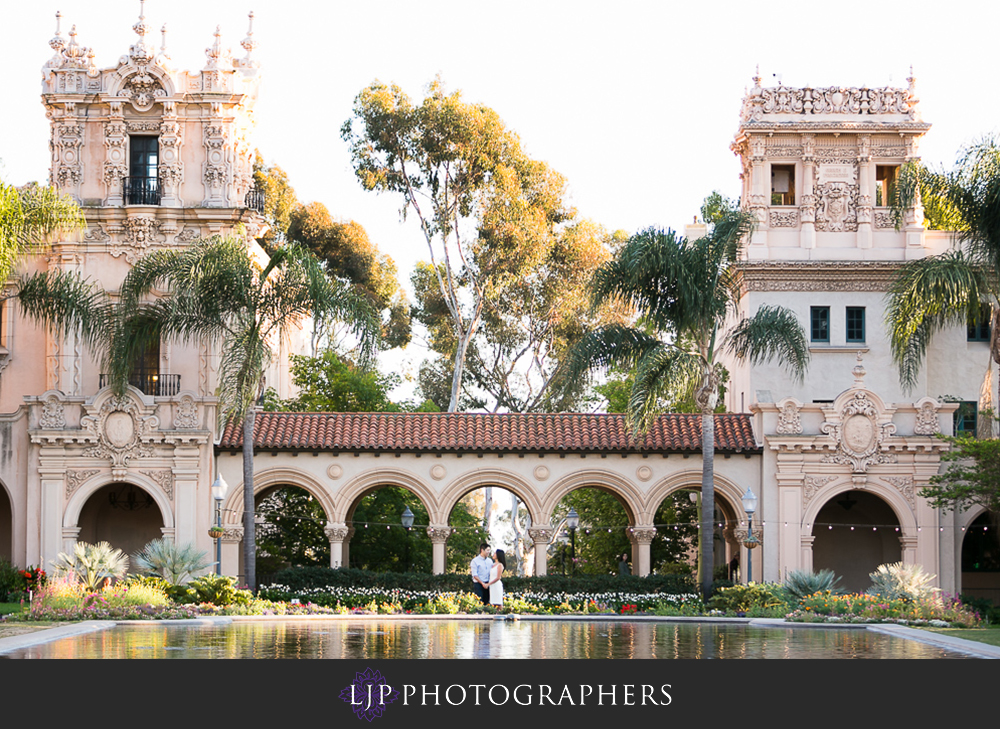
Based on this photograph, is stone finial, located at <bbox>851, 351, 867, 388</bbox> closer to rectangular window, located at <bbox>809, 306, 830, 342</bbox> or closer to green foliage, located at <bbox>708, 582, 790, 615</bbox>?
rectangular window, located at <bbox>809, 306, 830, 342</bbox>

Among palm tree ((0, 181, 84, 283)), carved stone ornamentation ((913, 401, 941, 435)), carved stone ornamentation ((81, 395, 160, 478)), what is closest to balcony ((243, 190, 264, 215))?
palm tree ((0, 181, 84, 283))

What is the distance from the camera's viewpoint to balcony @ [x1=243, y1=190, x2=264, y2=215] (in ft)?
126

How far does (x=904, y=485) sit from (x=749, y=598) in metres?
7.12

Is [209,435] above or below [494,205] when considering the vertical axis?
below

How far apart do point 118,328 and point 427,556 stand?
13929 millimetres

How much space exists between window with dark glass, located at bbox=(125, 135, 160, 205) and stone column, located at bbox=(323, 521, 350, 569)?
10847 millimetres

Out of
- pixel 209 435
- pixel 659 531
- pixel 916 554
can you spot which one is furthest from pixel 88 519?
pixel 916 554

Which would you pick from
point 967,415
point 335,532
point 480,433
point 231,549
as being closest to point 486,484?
point 480,433

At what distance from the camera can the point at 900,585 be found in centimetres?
2619

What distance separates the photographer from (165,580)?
1093 inches

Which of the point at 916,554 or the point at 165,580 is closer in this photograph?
the point at 165,580

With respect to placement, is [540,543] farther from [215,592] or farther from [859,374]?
[215,592]

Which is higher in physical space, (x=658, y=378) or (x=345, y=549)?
(x=658, y=378)
